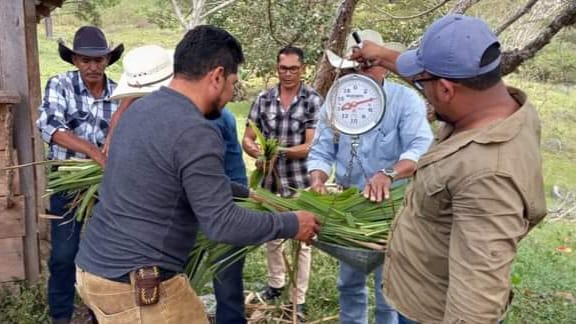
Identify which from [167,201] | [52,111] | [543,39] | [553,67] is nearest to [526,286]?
[543,39]

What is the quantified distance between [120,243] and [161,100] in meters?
0.49

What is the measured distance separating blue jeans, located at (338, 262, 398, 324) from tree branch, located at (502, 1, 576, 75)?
7.59 feet

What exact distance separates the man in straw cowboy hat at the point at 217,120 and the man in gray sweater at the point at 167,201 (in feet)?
1.98

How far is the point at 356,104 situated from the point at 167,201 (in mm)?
870

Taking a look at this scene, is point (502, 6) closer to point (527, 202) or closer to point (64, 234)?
point (64, 234)

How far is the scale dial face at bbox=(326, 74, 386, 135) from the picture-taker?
2633 mm

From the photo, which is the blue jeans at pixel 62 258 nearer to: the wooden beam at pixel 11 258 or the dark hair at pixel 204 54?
the wooden beam at pixel 11 258

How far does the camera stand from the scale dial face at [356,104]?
2633 millimetres

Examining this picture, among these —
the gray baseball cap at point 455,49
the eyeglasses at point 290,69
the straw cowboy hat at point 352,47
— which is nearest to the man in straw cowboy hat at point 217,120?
the straw cowboy hat at point 352,47

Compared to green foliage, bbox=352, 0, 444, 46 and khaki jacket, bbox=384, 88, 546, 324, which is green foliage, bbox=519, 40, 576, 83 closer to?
green foliage, bbox=352, 0, 444, 46

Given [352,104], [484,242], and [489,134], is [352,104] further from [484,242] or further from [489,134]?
[484,242]

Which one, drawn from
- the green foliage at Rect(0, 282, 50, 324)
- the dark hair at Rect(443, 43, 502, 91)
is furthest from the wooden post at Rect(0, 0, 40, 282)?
the dark hair at Rect(443, 43, 502, 91)

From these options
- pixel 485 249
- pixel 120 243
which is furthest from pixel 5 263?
pixel 485 249

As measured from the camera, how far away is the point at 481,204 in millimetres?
1753
